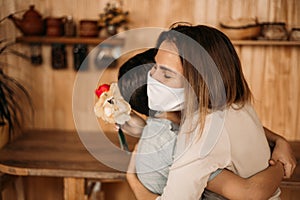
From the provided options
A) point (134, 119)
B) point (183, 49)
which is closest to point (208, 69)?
point (183, 49)

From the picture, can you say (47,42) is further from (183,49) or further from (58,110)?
(183,49)

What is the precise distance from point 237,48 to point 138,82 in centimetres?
107

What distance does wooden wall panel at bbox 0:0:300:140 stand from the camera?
2465mm

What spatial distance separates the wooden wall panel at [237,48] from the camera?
2.46m

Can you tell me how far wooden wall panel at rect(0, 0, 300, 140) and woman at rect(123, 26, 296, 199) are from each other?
3.79 ft

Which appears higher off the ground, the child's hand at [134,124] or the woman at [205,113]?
the woman at [205,113]

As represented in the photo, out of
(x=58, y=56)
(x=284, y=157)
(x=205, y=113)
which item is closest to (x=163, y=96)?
(x=205, y=113)

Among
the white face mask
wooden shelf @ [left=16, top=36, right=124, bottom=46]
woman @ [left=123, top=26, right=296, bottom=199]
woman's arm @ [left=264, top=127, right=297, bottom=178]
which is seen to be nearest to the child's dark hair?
the white face mask

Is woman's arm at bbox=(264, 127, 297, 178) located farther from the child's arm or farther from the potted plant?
the potted plant

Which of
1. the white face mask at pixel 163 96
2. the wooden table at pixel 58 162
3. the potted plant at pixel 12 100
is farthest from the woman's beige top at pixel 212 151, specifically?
the potted plant at pixel 12 100

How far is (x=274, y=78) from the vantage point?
2527 mm

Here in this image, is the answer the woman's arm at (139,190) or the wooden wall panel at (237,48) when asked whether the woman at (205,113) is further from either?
the wooden wall panel at (237,48)

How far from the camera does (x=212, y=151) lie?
→ 49.2 inches

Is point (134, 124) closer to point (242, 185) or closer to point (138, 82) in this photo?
point (138, 82)
